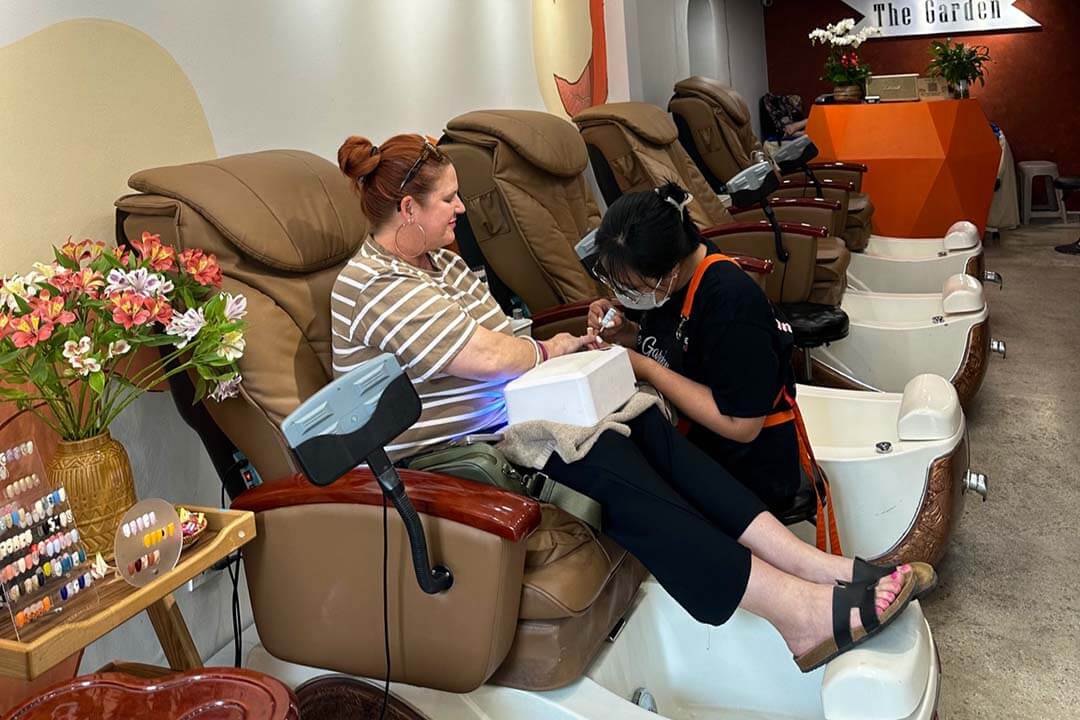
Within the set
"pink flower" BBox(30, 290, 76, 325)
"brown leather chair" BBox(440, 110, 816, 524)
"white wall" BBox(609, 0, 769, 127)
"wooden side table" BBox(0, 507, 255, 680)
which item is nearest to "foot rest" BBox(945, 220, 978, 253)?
"white wall" BBox(609, 0, 769, 127)

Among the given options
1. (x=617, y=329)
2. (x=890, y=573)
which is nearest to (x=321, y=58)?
(x=617, y=329)

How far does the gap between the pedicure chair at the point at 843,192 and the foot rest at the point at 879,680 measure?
9.51 feet

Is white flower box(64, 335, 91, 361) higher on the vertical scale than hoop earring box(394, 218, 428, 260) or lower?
lower

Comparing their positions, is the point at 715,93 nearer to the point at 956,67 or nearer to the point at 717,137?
the point at 717,137

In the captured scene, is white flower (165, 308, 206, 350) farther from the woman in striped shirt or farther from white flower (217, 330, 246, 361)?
the woman in striped shirt

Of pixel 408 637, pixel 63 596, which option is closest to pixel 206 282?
pixel 63 596

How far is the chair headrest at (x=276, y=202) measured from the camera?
191cm

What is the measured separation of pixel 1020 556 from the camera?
2678 millimetres

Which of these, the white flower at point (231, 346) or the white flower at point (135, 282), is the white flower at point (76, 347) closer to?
the white flower at point (135, 282)

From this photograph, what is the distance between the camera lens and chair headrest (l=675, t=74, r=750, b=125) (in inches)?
211

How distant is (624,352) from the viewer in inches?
75.7

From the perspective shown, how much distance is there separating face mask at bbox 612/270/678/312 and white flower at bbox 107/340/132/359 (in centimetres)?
96

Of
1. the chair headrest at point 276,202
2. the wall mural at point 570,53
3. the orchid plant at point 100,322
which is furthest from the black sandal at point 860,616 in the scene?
the wall mural at point 570,53

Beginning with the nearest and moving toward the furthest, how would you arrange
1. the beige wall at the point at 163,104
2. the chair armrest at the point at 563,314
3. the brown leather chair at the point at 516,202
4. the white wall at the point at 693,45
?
the beige wall at the point at 163,104 < the chair armrest at the point at 563,314 < the brown leather chair at the point at 516,202 < the white wall at the point at 693,45
